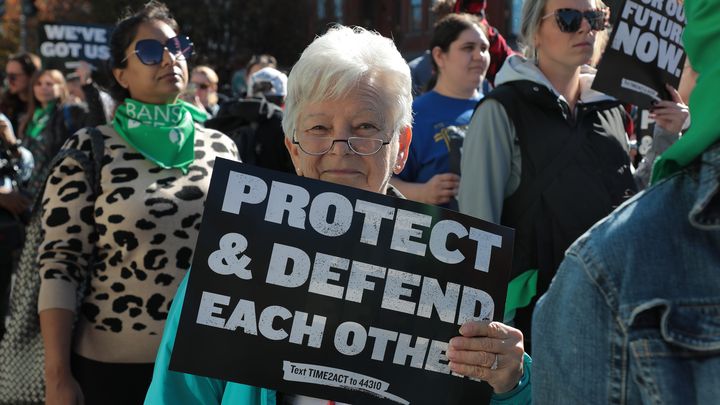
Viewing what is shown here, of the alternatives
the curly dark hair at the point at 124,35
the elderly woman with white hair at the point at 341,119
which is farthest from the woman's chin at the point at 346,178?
the curly dark hair at the point at 124,35

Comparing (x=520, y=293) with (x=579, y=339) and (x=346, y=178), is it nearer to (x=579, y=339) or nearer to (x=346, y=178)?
(x=346, y=178)

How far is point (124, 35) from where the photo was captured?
12.8 ft

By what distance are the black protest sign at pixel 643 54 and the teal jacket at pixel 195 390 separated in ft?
6.31

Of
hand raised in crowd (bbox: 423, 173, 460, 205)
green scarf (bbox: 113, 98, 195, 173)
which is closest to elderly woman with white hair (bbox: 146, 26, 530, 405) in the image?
green scarf (bbox: 113, 98, 195, 173)

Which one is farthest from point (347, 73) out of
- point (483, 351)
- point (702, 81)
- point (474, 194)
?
point (474, 194)

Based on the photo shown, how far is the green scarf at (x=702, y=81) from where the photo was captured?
4.48 feet

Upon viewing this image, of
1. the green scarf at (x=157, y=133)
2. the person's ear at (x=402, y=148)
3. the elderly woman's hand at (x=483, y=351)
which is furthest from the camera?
the green scarf at (x=157, y=133)

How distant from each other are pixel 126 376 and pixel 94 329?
208 millimetres

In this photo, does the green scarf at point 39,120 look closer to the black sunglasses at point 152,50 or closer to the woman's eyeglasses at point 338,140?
the black sunglasses at point 152,50

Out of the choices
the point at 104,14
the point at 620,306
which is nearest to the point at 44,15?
the point at 104,14

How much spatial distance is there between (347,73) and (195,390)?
0.85 meters

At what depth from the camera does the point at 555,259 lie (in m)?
3.65

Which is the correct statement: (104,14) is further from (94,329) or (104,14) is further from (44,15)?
(94,329)

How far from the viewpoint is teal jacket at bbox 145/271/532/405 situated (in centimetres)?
221
